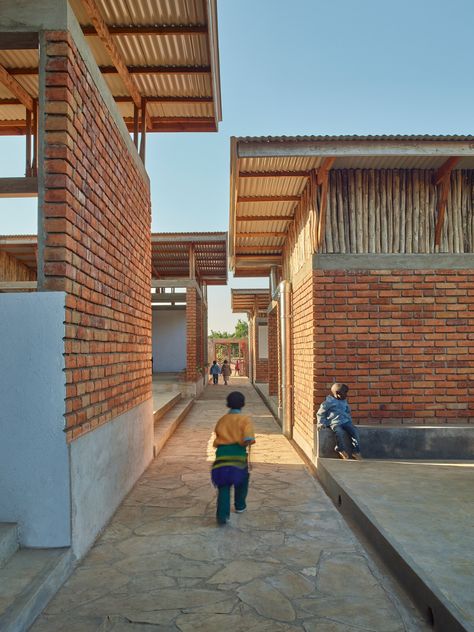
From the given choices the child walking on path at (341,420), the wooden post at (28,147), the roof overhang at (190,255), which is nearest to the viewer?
the wooden post at (28,147)

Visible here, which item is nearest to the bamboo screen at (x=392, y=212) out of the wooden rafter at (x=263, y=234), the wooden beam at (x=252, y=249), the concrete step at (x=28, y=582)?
the wooden rafter at (x=263, y=234)

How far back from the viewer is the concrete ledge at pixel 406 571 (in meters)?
2.86

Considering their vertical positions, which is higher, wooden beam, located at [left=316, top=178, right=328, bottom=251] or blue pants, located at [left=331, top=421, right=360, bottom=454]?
wooden beam, located at [left=316, top=178, right=328, bottom=251]

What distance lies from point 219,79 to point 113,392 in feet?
14.1

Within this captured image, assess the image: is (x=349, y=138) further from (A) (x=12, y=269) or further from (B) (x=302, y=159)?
(A) (x=12, y=269)

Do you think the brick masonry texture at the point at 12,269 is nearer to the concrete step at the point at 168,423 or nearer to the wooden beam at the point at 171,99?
the concrete step at the point at 168,423

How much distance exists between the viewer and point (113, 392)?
210 inches

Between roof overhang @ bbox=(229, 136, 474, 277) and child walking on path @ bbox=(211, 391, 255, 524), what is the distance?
11.2 ft

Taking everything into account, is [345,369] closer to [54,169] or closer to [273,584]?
[273,584]

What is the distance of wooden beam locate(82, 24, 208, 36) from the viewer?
18.1 feet

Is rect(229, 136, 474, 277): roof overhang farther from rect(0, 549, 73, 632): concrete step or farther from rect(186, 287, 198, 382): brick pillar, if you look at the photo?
rect(186, 287, 198, 382): brick pillar

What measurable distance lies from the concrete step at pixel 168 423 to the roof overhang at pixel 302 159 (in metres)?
4.01

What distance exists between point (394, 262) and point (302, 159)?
1.93 m

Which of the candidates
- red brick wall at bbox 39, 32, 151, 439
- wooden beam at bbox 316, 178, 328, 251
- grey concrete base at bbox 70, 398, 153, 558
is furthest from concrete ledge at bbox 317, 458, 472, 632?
wooden beam at bbox 316, 178, 328, 251
